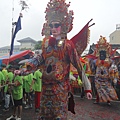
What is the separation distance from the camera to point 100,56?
736 cm

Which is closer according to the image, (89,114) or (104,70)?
(89,114)

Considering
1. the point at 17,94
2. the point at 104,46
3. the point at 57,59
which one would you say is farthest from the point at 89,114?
the point at 57,59

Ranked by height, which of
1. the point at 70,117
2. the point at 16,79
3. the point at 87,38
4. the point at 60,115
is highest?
the point at 87,38

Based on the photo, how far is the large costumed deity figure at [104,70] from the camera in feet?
23.7

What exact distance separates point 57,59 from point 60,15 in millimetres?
732

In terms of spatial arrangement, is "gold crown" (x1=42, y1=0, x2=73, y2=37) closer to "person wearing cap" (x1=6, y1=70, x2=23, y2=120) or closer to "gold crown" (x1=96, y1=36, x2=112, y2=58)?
"person wearing cap" (x1=6, y1=70, x2=23, y2=120)

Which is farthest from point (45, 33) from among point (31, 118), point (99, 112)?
point (99, 112)

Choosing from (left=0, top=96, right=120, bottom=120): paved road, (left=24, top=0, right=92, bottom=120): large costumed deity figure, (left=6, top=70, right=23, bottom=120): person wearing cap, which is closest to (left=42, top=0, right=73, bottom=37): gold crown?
(left=24, top=0, right=92, bottom=120): large costumed deity figure

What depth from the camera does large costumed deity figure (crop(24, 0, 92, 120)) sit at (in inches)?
114

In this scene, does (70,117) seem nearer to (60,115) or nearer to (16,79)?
(16,79)

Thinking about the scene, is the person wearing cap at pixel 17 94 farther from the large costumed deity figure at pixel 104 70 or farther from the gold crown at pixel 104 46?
the gold crown at pixel 104 46

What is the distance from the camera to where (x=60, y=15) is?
314 cm

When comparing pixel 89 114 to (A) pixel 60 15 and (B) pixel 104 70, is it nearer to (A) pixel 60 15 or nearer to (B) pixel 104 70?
(B) pixel 104 70

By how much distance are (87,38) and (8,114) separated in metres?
3.87
